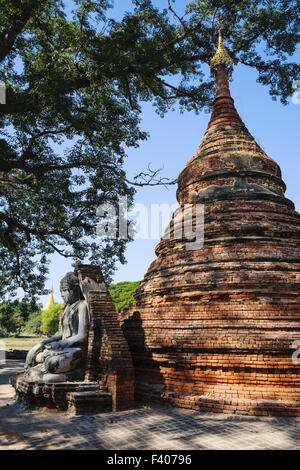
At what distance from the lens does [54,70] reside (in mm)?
7750

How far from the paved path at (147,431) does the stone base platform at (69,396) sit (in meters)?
0.19

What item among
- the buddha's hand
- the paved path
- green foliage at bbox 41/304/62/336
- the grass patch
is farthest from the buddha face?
green foliage at bbox 41/304/62/336

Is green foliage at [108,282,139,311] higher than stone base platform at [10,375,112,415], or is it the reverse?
green foliage at [108,282,139,311]

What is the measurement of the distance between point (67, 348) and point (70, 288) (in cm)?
133

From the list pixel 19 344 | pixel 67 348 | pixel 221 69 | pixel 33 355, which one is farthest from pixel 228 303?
pixel 19 344

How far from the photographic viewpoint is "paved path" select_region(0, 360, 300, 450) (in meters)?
4.03

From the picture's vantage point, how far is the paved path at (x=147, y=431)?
4.03 m

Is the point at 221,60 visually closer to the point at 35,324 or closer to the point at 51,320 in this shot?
the point at 51,320

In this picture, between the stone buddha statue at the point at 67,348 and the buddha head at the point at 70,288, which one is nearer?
the stone buddha statue at the point at 67,348

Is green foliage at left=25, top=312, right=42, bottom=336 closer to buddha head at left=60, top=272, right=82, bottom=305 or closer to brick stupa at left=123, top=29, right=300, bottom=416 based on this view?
buddha head at left=60, top=272, right=82, bottom=305

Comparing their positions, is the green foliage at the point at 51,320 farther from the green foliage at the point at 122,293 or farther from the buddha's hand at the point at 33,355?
the buddha's hand at the point at 33,355

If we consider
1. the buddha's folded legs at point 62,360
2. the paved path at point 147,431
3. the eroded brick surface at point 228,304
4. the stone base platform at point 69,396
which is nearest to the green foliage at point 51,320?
the eroded brick surface at point 228,304
